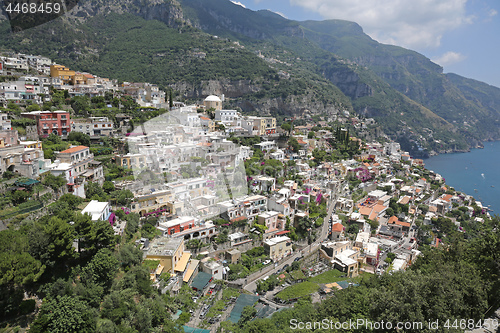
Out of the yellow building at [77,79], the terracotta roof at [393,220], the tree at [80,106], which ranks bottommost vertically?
the terracotta roof at [393,220]

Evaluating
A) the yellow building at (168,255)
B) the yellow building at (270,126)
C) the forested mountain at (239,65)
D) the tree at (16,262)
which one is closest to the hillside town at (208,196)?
the yellow building at (168,255)

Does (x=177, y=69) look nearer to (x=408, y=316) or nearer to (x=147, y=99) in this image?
(x=147, y=99)

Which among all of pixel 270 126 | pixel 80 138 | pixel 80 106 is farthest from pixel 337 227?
pixel 80 106

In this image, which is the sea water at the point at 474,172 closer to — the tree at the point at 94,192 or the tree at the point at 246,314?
the tree at the point at 246,314

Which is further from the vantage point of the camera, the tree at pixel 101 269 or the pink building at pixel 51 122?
the pink building at pixel 51 122

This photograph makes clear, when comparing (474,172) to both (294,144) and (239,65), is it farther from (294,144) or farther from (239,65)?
(239,65)

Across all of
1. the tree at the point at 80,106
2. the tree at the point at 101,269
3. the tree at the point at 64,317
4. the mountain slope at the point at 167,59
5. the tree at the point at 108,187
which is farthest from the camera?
the mountain slope at the point at 167,59

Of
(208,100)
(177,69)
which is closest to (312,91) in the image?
(177,69)
